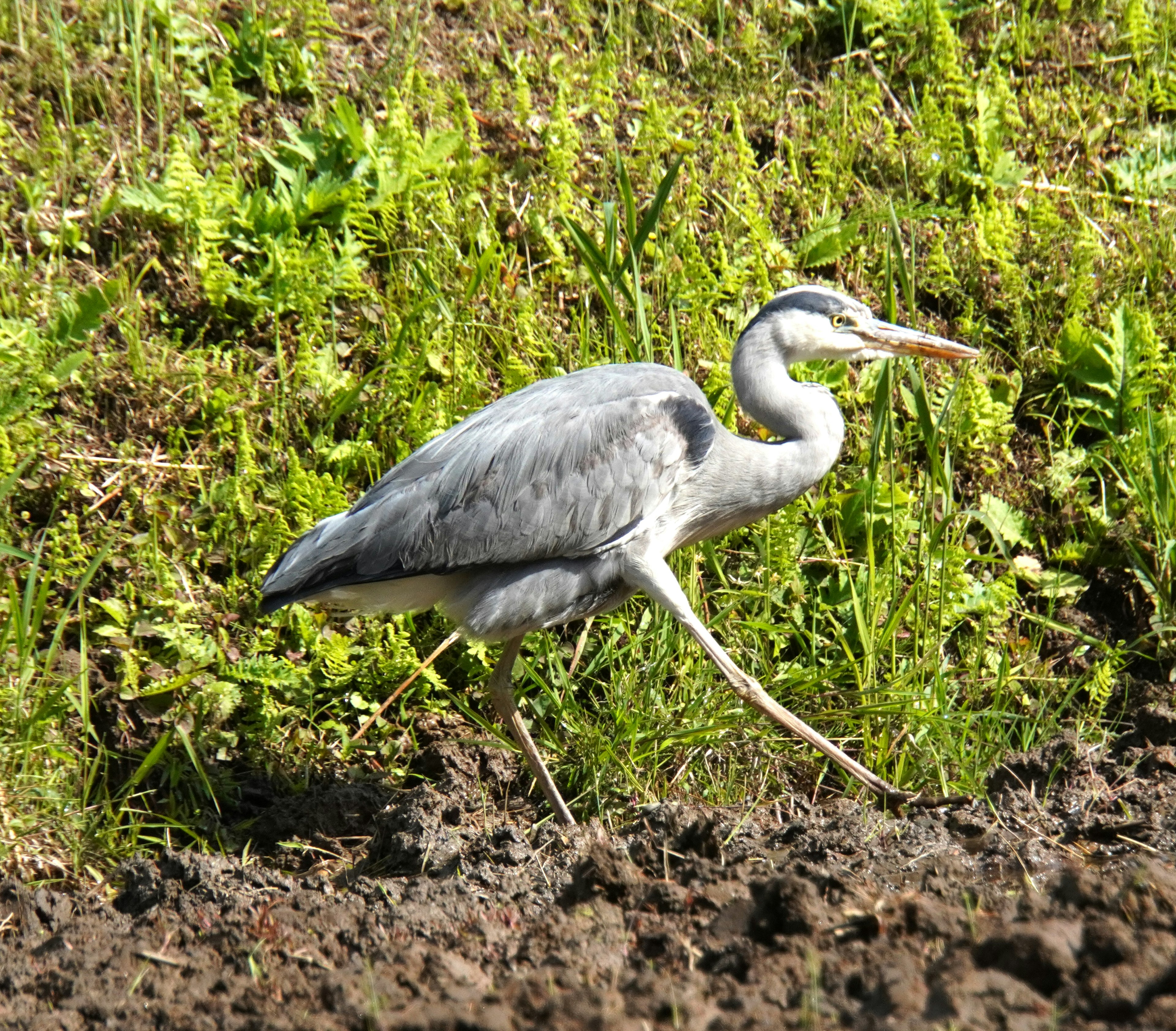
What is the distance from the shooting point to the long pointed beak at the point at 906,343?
4555 mm

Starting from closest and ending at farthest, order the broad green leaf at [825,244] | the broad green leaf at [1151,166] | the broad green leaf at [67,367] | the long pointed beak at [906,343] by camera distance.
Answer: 1. the long pointed beak at [906,343]
2. the broad green leaf at [67,367]
3. the broad green leaf at [825,244]
4. the broad green leaf at [1151,166]

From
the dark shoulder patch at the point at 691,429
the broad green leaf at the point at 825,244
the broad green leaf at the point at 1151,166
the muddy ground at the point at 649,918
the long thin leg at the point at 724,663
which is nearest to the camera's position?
the muddy ground at the point at 649,918

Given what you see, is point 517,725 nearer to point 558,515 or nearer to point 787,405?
point 558,515

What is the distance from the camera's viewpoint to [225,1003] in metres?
2.74

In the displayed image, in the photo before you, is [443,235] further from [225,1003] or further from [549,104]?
[225,1003]

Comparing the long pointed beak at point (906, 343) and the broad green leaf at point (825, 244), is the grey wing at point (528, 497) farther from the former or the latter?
the broad green leaf at point (825, 244)

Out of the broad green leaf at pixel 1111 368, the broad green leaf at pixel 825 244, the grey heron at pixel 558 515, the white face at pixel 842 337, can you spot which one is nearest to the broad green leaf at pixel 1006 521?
the broad green leaf at pixel 1111 368

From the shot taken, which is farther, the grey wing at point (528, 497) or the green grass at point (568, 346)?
the green grass at point (568, 346)

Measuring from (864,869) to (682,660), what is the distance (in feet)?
4.44

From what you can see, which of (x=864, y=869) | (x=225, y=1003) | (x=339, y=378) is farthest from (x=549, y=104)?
(x=225, y=1003)

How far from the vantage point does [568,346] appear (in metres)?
5.42

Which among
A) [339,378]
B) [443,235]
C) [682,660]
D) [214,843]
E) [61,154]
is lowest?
[214,843]

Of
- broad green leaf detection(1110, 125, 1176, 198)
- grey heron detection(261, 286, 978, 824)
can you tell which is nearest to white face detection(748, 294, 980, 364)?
grey heron detection(261, 286, 978, 824)

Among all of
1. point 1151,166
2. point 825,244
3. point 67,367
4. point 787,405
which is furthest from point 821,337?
point 1151,166
